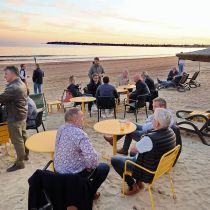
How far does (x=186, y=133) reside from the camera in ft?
21.9

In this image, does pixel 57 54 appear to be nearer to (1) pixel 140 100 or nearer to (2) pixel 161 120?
(1) pixel 140 100

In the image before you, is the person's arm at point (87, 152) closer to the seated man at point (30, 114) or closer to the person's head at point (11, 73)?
the person's head at point (11, 73)

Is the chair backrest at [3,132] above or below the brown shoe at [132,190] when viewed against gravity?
above

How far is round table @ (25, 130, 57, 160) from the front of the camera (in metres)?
3.88

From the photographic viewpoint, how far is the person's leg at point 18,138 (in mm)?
4754

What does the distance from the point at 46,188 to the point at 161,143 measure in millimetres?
1415

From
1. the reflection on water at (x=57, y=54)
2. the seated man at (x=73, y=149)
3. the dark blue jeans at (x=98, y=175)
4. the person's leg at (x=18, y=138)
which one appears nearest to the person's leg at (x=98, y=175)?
the dark blue jeans at (x=98, y=175)

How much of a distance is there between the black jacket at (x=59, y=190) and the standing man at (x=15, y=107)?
2.02 metres

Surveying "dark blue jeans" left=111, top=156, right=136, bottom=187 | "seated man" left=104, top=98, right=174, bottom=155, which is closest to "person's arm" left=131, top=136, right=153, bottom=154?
"dark blue jeans" left=111, top=156, right=136, bottom=187

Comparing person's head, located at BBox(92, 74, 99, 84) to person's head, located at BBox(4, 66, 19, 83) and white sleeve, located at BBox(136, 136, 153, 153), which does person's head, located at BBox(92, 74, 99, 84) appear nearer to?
person's head, located at BBox(4, 66, 19, 83)

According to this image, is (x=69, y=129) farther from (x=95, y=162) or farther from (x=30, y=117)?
(x=30, y=117)

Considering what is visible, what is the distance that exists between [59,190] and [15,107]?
2.17 m

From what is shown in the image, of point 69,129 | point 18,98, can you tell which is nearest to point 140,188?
point 69,129

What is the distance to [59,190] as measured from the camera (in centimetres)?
296
